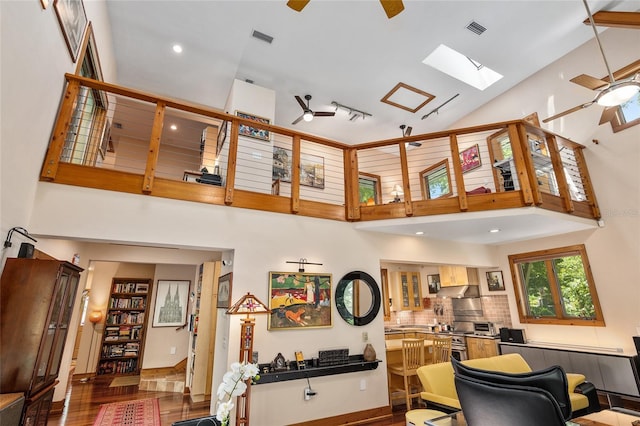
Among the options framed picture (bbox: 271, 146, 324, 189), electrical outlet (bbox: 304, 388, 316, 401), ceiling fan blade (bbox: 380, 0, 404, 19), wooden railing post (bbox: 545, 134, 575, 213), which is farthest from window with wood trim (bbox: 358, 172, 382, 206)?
ceiling fan blade (bbox: 380, 0, 404, 19)

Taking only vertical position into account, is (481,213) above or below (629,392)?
above

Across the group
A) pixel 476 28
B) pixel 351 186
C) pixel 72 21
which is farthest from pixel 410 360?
pixel 72 21

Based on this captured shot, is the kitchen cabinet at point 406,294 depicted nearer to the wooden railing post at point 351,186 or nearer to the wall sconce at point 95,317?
the wooden railing post at point 351,186

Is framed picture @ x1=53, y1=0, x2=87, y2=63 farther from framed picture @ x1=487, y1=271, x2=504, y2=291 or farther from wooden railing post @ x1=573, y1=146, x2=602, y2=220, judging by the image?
framed picture @ x1=487, y1=271, x2=504, y2=291

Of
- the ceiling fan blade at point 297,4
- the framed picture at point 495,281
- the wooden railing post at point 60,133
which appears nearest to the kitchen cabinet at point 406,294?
the framed picture at point 495,281

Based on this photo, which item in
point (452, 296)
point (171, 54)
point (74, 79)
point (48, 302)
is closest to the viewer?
point (48, 302)

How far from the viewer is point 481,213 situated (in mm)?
4562

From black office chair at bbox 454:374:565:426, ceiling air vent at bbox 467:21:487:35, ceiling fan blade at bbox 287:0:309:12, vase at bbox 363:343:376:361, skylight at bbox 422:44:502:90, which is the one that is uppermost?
skylight at bbox 422:44:502:90

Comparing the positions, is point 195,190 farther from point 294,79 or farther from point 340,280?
point 294,79

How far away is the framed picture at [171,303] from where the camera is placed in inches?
307

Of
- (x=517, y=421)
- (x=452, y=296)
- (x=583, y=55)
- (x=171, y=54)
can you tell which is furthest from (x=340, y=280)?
(x=583, y=55)

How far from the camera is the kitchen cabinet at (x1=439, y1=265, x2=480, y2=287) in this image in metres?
7.09

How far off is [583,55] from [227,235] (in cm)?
715

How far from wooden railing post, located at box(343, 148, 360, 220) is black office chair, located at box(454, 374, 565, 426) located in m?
3.32
